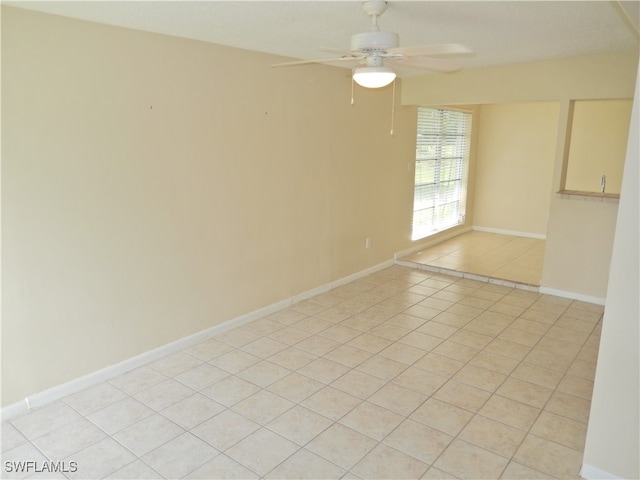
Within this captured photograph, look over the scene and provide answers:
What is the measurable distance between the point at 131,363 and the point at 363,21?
2844 millimetres

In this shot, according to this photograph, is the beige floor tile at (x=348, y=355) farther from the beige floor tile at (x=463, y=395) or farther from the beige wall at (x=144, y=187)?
the beige wall at (x=144, y=187)

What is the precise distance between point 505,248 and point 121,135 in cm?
557

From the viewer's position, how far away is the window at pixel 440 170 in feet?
20.5

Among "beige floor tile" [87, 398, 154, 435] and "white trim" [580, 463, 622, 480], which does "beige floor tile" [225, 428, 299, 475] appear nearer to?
"beige floor tile" [87, 398, 154, 435]

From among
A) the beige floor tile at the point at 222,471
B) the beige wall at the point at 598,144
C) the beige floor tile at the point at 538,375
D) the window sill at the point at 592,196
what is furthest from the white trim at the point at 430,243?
the beige floor tile at the point at 222,471

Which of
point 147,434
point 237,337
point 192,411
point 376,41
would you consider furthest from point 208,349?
point 376,41

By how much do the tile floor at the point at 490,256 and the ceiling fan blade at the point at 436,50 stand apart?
3.55 m

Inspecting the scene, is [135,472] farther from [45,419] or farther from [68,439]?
[45,419]

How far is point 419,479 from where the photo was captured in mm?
2211

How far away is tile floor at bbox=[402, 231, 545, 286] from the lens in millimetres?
5461

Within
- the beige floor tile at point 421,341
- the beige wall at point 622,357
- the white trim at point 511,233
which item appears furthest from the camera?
the white trim at point 511,233

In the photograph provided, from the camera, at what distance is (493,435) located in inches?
100.0

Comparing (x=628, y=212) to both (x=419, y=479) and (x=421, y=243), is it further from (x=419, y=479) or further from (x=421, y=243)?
(x=421, y=243)
